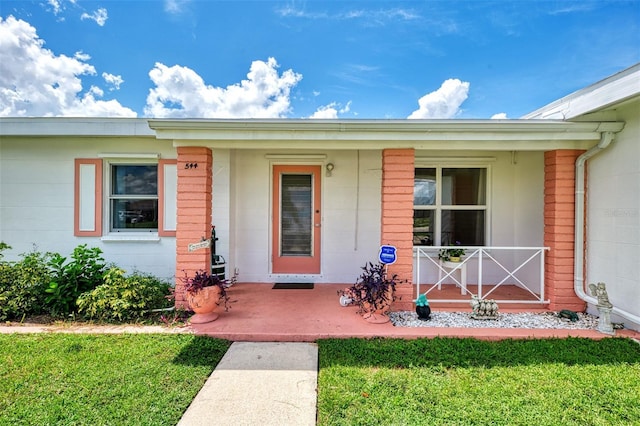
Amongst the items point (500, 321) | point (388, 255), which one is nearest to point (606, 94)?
point (500, 321)

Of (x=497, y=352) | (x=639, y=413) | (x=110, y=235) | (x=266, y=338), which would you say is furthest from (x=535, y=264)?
(x=110, y=235)

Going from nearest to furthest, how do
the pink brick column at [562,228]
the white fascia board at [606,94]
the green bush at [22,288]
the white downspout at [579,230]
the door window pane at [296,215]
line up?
1. the white fascia board at [606,94]
2. the green bush at [22,288]
3. the white downspout at [579,230]
4. the pink brick column at [562,228]
5. the door window pane at [296,215]

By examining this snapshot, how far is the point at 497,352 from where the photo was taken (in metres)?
3.12

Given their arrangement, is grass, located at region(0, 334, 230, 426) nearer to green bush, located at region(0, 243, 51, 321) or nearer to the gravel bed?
green bush, located at region(0, 243, 51, 321)

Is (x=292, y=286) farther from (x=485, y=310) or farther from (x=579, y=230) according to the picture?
(x=579, y=230)

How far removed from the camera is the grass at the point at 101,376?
7.16ft

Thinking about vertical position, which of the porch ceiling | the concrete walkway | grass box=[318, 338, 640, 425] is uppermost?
the porch ceiling


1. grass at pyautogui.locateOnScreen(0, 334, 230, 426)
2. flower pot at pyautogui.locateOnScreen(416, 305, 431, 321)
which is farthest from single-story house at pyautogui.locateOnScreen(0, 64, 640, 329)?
grass at pyautogui.locateOnScreen(0, 334, 230, 426)

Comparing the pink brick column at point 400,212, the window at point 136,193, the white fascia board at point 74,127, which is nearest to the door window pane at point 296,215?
the pink brick column at point 400,212

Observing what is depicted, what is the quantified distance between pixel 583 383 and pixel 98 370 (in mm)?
4462

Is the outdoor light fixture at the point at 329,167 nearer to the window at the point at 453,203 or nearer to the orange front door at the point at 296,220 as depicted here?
the orange front door at the point at 296,220

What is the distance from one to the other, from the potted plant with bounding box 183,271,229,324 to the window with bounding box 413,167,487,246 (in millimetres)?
3902

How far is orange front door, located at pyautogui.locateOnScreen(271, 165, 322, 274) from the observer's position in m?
5.87

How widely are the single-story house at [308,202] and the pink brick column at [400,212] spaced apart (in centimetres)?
2
